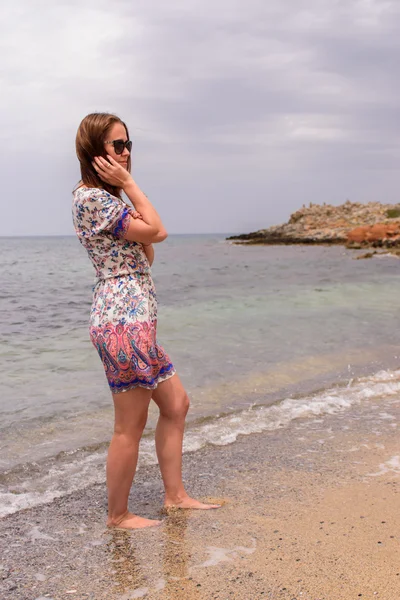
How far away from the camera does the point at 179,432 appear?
145 inches

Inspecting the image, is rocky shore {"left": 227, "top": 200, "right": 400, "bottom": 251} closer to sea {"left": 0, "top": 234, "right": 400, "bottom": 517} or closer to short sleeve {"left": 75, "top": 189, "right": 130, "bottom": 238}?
sea {"left": 0, "top": 234, "right": 400, "bottom": 517}

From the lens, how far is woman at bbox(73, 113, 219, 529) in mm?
3150

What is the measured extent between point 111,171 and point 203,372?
4.97 meters

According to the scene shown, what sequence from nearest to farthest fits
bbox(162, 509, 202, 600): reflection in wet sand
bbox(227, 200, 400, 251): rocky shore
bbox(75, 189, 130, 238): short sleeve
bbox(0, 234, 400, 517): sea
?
bbox(162, 509, 202, 600): reflection in wet sand
bbox(75, 189, 130, 238): short sleeve
bbox(0, 234, 400, 517): sea
bbox(227, 200, 400, 251): rocky shore

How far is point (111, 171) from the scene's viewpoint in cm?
316

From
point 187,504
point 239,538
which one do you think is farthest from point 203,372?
point 239,538

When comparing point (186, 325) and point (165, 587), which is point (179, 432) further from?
point (186, 325)

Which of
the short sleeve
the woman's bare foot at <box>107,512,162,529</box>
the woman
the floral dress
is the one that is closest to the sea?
the woman's bare foot at <box>107,512,162,529</box>

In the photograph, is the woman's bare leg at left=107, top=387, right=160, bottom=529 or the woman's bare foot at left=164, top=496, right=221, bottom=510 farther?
the woman's bare foot at left=164, top=496, right=221, bottom=510

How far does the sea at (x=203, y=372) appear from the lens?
4.96m

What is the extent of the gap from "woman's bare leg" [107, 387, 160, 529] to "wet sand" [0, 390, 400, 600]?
0.34 feet

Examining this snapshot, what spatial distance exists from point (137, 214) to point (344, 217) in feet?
224

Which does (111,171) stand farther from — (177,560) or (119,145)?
(177,560)

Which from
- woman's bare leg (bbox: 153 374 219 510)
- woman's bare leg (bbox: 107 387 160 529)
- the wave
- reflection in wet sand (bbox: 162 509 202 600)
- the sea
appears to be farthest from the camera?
the sea
